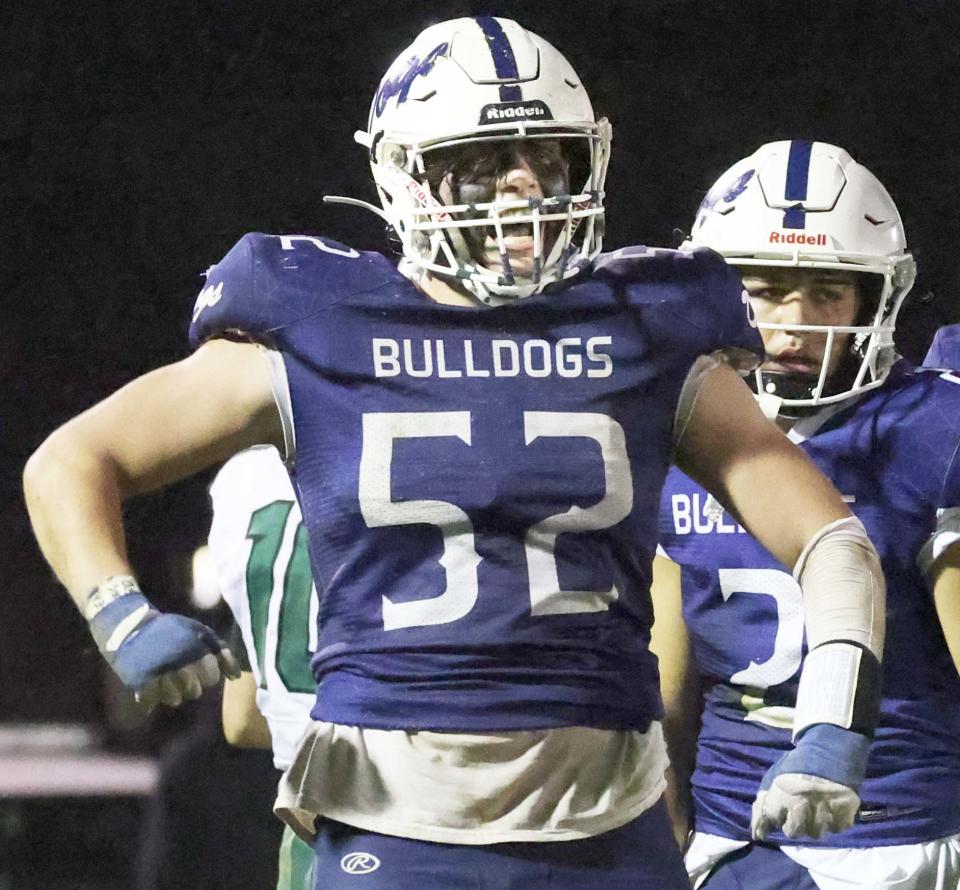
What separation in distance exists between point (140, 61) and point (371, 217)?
0.45m

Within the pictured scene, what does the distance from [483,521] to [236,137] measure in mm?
1915

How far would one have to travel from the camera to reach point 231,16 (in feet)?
11.0

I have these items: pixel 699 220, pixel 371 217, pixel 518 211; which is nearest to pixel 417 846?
pixel 518 211

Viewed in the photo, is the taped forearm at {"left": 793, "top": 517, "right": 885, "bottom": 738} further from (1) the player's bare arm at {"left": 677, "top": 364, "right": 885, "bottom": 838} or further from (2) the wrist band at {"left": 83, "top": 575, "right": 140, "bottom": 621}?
(2) the wrist band at {"left": 83, "top": 575, "right": 140, "bottom": 621}

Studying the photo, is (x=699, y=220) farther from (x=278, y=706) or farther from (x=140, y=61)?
(x=140, y=61)

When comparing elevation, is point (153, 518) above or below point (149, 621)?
below

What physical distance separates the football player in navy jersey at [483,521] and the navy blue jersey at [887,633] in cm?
44

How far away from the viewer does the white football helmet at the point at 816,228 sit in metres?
2.24

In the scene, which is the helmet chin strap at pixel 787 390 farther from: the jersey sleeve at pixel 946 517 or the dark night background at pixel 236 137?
the dark night background at pixel 236 137

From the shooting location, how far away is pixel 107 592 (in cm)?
151

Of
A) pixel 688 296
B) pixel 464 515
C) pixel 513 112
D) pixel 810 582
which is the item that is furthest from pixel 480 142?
pixel 810 582

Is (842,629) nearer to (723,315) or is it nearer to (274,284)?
(723,315)

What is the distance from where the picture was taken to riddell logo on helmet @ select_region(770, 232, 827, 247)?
7.45 feet

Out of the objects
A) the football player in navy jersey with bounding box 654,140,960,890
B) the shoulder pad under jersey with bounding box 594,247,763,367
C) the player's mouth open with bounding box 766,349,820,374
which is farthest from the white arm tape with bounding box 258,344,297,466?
the player's mouth open with bounding box 766,349,820,374
